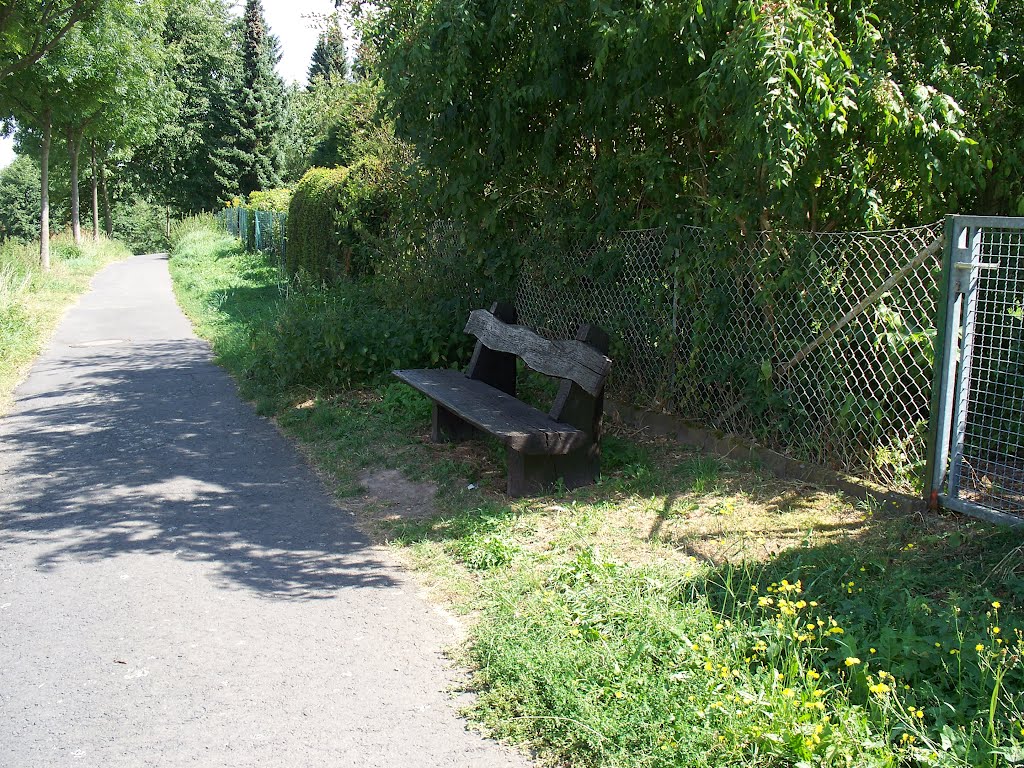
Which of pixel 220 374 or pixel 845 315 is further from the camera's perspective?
pixel 220 374

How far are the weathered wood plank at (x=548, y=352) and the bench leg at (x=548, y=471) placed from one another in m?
0.50

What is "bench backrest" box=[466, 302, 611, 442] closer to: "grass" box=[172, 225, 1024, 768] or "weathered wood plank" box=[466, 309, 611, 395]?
"weathered wood plank" box=[466, 309, 611, 395]

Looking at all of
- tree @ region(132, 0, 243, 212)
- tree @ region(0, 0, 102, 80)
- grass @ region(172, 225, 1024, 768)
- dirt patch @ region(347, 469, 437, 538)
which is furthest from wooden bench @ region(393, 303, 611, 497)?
tree @ region(132, 0, 243, 212)

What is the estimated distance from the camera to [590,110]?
638 centimetres

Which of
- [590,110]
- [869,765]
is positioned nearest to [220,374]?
[590,110]

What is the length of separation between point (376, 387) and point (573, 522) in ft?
12.8

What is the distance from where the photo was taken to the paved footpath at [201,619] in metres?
3.08

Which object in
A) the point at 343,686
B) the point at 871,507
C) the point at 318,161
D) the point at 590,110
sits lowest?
the point at 343,686

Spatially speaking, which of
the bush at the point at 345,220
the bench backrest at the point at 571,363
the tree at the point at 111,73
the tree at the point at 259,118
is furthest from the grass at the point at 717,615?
the tree at the point at 259,118

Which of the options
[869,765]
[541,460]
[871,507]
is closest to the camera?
[869,765]

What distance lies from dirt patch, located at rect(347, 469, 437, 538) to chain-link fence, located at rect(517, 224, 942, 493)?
1.98m

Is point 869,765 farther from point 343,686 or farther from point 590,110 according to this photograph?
point 590,110

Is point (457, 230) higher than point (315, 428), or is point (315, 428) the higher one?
point (457, 230)

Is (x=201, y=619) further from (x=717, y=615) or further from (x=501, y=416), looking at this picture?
(x=501, y=416)
